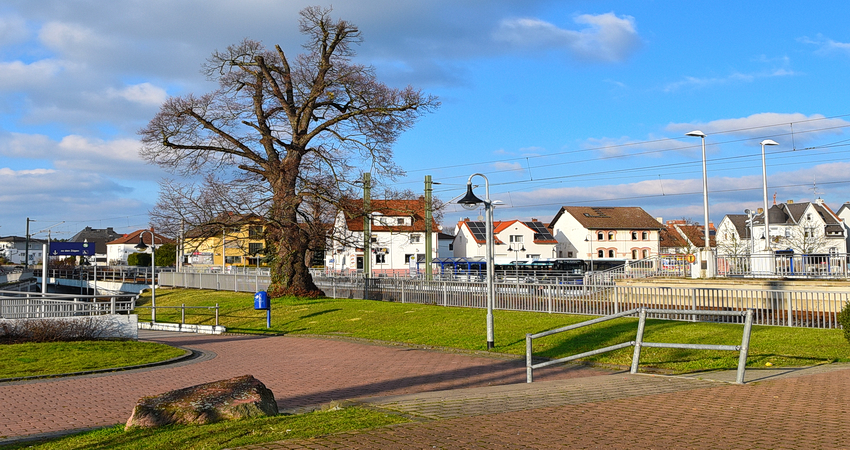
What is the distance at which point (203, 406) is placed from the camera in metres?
7.95

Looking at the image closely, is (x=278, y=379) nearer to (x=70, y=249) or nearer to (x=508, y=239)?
(x=508, y=239)

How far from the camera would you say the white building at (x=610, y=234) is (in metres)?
90.3

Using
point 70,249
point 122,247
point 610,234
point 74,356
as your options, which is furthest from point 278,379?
point 122,247

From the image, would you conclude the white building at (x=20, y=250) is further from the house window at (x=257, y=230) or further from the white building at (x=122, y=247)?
the house window at (x=257, y=230)

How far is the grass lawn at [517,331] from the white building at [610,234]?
2444 inches

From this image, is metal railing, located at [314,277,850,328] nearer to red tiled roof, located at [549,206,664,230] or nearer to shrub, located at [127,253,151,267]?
red tiled roof, located at [549,206,664,230]

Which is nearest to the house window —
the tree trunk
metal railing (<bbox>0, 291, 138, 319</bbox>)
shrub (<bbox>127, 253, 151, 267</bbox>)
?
the tree trunk

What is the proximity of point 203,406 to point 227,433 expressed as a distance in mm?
1237

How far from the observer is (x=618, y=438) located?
6.32 meters

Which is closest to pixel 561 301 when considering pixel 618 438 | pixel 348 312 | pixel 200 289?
pixel 348 312

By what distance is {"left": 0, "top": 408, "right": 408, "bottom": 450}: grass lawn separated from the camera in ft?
21.2

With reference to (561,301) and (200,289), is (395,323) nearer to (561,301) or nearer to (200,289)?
(561,301)

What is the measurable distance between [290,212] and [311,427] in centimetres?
2609

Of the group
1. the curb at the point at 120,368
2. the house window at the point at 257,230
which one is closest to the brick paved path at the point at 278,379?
the curb at the point at 120,368
